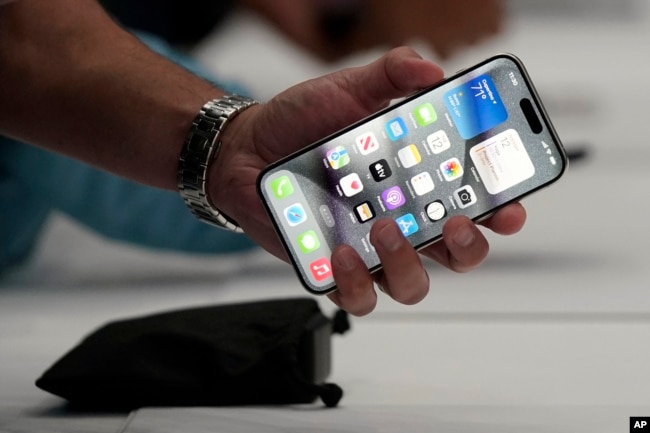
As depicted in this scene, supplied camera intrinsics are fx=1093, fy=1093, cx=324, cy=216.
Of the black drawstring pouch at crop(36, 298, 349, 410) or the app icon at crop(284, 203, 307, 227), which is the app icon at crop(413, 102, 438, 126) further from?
the black drawstring pouch at crop(36, 298, 349, 410)

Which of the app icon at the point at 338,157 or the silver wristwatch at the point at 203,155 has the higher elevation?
the app icon at the point at 338,157

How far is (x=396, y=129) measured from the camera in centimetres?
73

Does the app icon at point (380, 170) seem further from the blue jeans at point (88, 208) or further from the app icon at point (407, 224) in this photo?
the blue jeans at point (88, 208)

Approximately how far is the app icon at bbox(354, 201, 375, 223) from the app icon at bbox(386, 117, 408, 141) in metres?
0.05

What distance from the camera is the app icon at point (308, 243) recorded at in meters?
0.72

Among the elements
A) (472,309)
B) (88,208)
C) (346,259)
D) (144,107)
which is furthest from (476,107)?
(88,208)

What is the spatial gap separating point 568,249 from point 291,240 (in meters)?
0.74

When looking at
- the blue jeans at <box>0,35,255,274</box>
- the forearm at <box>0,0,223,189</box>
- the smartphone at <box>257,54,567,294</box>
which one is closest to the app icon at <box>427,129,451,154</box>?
the smartphone at <box>257,54,567,294</box>

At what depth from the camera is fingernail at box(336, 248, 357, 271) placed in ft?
2.27

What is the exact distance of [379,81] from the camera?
29.3 inches

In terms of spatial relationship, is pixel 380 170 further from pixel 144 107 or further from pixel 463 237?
pixel 144 107

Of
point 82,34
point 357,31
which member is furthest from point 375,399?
point 357,31

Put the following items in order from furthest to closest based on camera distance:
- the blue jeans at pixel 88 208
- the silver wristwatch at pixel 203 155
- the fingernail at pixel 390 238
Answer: the blue jeans at pixel 88 208 < the silver wristwatch at pixel 203 155 < the fingernail at pixel 390 238

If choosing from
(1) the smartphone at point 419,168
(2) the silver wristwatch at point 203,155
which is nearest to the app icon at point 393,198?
(1) the smartphone at point 419,168
